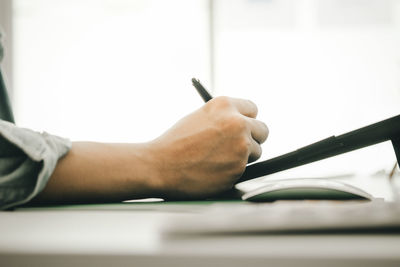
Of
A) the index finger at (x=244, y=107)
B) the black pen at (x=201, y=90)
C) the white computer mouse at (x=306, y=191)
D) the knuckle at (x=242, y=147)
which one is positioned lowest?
the white computer mouse at (x=306, y=191)

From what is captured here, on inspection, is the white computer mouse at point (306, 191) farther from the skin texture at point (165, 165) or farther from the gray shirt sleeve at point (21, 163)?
the gray shirt sleeve at point (21, 163)

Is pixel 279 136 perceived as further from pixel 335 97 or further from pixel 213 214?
pixel 213 214

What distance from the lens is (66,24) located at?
7.20ft

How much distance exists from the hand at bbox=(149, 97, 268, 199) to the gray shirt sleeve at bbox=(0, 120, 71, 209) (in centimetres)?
13

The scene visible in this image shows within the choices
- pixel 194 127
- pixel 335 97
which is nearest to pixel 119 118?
pixel 335 97

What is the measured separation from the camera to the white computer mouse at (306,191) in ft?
1.30

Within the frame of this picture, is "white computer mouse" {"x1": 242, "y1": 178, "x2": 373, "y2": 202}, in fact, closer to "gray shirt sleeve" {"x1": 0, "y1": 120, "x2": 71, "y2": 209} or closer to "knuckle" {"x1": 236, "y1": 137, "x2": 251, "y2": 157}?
"knuckle" {"x1": 236, "y1": 137, "x2": 251, "y2": 157}

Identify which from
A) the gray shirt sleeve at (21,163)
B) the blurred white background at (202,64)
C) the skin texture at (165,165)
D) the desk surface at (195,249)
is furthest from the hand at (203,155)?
the blurred white background at (202,64)

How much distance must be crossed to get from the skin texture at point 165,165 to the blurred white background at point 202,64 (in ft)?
5.09

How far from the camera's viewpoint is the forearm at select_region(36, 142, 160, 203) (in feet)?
1.35

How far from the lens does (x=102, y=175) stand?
1.38ft

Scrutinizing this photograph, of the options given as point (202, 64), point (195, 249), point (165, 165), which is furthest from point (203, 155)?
point (202, 64)

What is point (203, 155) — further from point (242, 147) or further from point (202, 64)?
point (202, 64)

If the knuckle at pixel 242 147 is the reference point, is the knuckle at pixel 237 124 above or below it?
above
